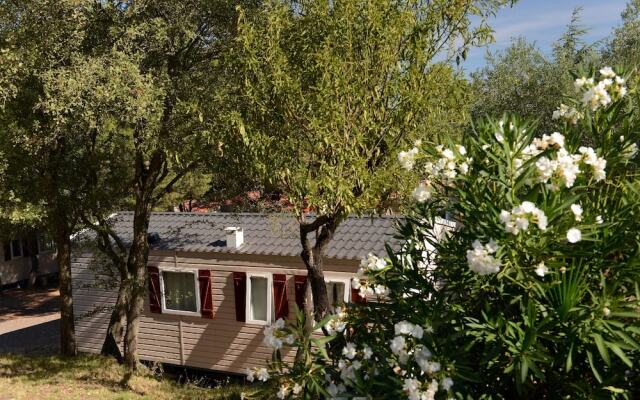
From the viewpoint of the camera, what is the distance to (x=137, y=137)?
37.9ft

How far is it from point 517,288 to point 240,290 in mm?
11279

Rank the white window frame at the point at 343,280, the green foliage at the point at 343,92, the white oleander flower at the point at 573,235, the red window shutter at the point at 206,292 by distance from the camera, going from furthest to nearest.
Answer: the red window shutter at the point at 206,292 < the white window frame at the point at 343,280 < the green foliage at the point at 343,92 < the white oleander flower at the point at 573,235

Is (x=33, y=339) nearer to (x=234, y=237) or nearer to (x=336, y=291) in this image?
(x=234, y=237)

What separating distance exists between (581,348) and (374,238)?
10138mm

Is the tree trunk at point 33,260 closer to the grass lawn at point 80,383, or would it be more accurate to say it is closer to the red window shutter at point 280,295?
the grass lawn at point 80,383

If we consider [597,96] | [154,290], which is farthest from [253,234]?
[597,96]

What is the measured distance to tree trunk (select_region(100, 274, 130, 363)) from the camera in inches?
596

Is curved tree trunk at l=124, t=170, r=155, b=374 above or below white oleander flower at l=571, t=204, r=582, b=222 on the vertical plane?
below

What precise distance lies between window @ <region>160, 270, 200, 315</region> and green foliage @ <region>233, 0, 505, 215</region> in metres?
7.37

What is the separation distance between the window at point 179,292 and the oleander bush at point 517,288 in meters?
11.1

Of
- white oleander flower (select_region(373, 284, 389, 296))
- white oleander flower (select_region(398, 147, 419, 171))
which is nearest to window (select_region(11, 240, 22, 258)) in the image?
white oleander flower (select_region(373, 284, 389, 296))

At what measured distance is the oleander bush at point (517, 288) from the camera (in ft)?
11.5

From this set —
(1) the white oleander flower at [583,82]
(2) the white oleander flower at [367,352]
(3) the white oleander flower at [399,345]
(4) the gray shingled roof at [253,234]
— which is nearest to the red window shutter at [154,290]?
(4) the gray shingled roof at [253,234]

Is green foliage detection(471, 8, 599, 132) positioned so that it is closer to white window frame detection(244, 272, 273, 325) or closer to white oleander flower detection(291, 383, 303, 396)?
white window frame detection(244, 272, 273, 325)
